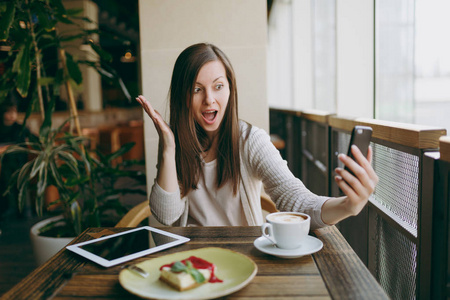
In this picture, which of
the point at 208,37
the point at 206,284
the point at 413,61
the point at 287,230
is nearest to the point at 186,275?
the point at 206,284

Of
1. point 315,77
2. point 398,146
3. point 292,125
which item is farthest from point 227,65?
point 292,125

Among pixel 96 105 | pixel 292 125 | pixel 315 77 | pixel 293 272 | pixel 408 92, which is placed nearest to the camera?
pixel 293 272

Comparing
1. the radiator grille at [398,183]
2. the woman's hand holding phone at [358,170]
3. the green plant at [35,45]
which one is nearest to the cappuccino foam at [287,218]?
the woman's hand holding phone at [358,170]

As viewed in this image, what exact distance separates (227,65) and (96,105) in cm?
818

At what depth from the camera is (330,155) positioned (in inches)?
90.7

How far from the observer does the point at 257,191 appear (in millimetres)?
1634

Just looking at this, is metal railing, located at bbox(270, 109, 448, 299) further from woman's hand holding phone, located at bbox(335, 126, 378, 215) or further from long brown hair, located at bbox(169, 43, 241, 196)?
long brown hair, located at bbox(169, 43, 241, 196)

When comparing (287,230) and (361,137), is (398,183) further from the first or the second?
(287,230)

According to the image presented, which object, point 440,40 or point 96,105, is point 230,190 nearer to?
point 440,40

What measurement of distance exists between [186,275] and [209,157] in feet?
→ 2.88

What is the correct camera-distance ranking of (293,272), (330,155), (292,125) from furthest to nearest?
1. (292,125)
2. (330,155)
3. (293,272)

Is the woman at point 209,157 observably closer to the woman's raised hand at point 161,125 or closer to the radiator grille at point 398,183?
the woman's raised hand at point 161,125

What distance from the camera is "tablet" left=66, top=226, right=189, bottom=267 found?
96cm

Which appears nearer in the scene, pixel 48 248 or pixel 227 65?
pixel 227 65
